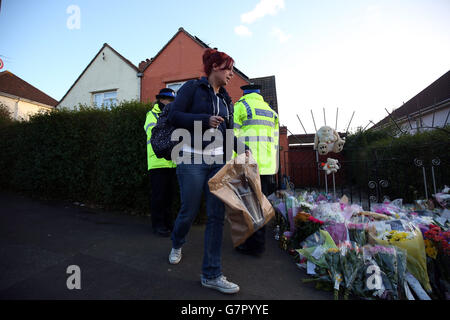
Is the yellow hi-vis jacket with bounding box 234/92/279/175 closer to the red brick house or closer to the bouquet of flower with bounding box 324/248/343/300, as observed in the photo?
the bouquet of flower with bounding box 324/248/343/300

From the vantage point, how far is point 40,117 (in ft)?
18.7

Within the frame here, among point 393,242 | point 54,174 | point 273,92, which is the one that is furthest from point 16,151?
point 273,92

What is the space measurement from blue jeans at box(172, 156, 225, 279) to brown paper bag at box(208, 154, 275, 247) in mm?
128

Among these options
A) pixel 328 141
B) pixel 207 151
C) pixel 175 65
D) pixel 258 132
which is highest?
pixel 175 65

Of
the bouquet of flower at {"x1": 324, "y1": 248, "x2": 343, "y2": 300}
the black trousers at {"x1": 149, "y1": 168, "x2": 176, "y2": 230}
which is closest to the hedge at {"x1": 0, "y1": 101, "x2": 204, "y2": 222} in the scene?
the black trousers at {"x1": 149, "y1": 168, "x2": 176, "y2": 230}

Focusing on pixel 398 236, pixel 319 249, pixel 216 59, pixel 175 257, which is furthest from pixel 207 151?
pixel 398 236

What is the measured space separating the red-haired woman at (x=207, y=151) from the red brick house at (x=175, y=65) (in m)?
10.4

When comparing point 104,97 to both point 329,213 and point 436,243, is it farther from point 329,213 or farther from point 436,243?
point 436,243

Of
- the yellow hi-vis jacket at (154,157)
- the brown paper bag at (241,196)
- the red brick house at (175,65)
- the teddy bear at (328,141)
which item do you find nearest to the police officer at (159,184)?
the yellow hi-vis jacket at (154,157)

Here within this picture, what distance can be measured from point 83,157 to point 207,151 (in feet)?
14.2

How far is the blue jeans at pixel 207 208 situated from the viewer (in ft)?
6.06

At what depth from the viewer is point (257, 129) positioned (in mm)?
2789

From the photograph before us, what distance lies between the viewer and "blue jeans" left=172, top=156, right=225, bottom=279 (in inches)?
72.7

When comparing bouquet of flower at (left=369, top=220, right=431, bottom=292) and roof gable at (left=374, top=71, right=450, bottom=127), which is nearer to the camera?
bouquet of flower at (left=369, top=220, right=431, bottom=292)
